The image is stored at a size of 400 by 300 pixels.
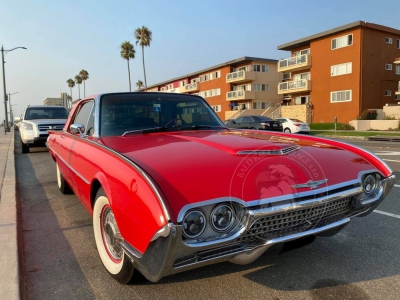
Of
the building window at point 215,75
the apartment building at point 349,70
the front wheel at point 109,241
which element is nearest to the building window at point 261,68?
the building window at point 215,75

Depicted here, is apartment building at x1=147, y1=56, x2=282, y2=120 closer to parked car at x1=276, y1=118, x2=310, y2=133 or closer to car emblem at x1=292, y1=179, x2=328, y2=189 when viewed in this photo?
parked car at x1=276, y1=118, x2=310, y2=133

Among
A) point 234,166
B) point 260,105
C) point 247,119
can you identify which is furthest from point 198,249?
point 260,105

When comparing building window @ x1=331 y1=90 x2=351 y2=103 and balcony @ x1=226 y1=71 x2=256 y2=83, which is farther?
balcony @ x1=226 y1=71 x2=256 y2=83

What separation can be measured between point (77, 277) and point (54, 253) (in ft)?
2.21

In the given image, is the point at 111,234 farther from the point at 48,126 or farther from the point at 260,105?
the point at 260,105

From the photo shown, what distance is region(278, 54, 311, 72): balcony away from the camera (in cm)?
3538

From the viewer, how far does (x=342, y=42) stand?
3184 centimetres

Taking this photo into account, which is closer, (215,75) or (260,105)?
(260,105)

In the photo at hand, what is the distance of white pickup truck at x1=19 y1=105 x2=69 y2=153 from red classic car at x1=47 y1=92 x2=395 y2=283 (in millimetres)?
8873

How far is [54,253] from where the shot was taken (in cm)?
337

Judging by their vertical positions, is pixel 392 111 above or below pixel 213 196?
above

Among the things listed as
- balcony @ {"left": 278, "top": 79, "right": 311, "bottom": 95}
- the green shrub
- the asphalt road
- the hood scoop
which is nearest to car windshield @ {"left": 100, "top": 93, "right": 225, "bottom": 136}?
the asphalt road

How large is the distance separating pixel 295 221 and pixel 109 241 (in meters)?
1.53

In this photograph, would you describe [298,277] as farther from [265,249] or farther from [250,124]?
[250,124]
